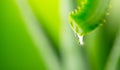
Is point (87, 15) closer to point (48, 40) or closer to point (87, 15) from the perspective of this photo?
point (87, 15)

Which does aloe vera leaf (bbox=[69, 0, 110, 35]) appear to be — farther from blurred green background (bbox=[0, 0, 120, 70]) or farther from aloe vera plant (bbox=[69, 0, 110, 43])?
blurred green background (bbox=[0, 0, 120, 70])

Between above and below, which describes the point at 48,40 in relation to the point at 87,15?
below

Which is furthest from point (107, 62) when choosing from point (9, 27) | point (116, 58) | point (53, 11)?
point (9, 27)

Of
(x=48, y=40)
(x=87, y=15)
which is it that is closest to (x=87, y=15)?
(x=87, y=15)

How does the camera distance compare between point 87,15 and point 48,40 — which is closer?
point 87,15

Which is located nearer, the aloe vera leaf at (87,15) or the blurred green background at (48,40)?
the aloe vera leaf at (87,15)

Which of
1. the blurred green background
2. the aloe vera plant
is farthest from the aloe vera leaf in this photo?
the blurred green background

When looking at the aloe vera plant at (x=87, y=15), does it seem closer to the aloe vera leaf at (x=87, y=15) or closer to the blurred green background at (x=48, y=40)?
the aloe vera leaf at (x=87, y=15)

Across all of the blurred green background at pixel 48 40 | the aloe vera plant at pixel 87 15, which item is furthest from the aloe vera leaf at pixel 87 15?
the blurred green background at pixel 48 40
